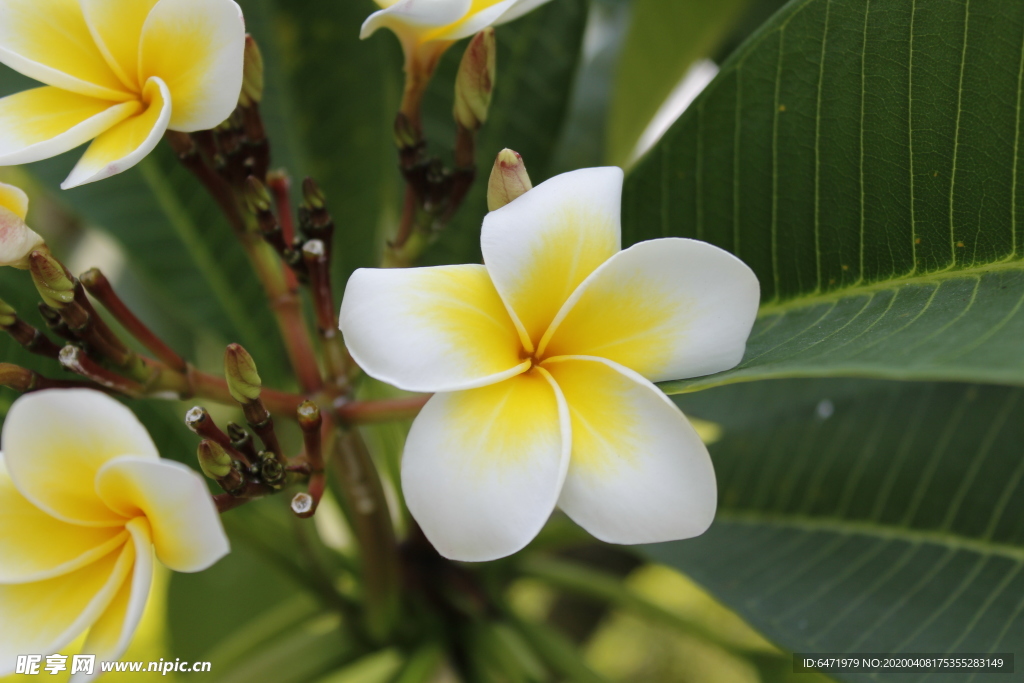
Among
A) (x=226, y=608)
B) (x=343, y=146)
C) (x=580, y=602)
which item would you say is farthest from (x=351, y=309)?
(x=580, y=602)

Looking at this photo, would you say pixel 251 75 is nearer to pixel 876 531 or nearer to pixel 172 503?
pixel 172 503

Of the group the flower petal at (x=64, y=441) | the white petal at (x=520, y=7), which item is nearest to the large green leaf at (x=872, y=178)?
the white petal at (x=520, y=7)

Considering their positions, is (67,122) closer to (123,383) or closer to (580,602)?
(123,383)

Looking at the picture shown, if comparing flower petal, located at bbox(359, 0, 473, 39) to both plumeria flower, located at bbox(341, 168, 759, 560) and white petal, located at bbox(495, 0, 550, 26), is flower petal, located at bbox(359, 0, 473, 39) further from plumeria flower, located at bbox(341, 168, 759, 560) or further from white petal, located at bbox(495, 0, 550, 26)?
plumeria flower, located at bbox(341, 168, 759, 560)

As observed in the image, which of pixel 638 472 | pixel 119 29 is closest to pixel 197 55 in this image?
pixel 119 29

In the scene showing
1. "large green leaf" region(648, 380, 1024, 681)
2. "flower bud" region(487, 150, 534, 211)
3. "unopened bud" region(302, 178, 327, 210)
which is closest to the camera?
"flower bud" region(487, 150, 534, 211)

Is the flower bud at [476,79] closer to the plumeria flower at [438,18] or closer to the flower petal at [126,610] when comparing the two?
the plumeria flower at [438,18]

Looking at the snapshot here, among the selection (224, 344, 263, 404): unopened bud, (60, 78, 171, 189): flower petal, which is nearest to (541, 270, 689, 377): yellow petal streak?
(224, 344, 263, 404): unopened bud

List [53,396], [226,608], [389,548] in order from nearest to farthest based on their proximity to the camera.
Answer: [53,396] → [389,548] → [226,608]
